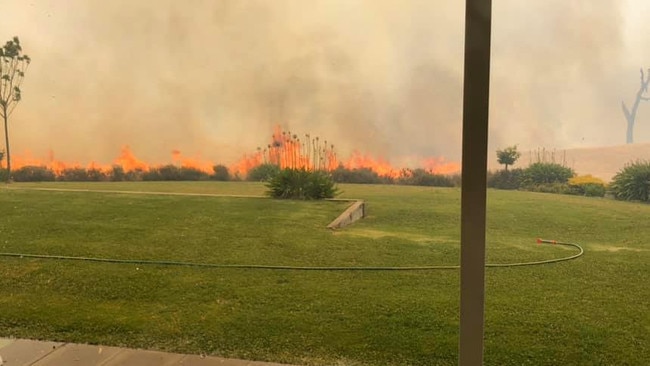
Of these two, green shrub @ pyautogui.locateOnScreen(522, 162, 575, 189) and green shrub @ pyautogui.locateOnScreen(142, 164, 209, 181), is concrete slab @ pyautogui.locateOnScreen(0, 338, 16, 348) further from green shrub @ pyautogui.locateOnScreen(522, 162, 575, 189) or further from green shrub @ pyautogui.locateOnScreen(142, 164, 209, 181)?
green shrub @ pyautogui.locateOnScreen(522, 162, 575, 189)

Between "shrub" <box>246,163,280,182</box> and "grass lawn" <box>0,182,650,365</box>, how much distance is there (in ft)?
0.17

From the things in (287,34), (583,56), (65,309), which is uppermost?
(287,34)

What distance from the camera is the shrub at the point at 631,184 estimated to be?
237 cm

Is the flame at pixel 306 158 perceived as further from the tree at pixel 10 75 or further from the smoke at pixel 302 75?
the tree at pixel 10 75

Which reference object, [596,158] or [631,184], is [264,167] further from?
[631,184]

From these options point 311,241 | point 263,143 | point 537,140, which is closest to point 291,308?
point 311,241

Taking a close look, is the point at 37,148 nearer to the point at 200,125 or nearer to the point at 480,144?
the point at 200,125

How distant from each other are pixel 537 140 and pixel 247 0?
5.48ft

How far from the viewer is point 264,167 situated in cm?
285

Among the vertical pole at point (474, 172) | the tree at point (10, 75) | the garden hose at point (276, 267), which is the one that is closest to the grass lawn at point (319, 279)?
the garden hose at point (276, 267)

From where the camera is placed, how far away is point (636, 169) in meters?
2.37

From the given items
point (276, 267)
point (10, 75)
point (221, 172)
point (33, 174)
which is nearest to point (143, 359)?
point (276, 267)

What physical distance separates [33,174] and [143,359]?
1718 mm

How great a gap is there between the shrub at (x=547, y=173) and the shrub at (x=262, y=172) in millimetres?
1304
